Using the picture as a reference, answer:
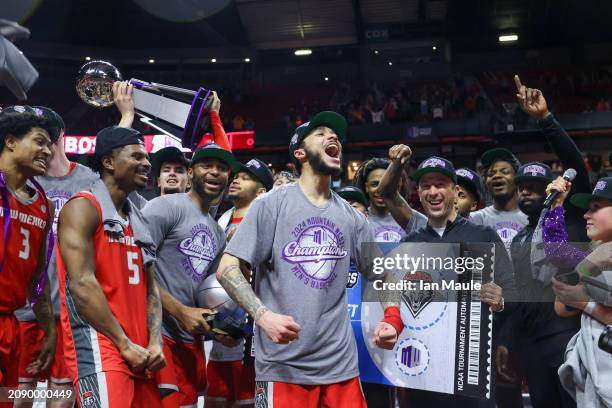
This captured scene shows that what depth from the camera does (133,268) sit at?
3086 millimetres

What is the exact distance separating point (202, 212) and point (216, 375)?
1.15 metres

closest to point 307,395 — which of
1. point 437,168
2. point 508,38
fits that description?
point 437,168

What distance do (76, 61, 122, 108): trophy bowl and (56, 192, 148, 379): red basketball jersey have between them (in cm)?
160

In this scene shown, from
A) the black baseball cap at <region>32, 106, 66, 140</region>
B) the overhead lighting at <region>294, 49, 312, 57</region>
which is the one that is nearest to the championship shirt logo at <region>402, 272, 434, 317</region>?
the black baseball cap at <region>32, 106, 66, 140</region>

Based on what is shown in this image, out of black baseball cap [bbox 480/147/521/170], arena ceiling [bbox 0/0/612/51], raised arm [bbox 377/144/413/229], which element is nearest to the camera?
raised arm [bbox 377/144/413/229]

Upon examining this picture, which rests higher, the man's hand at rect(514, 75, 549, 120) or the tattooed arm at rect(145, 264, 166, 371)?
the man's hand at rect(514, 75, 549, 120)

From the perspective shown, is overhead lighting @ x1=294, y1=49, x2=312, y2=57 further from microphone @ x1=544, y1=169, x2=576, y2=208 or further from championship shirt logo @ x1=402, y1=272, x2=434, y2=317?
championship shirt logo @ x1=402, y1=272, x2=434, y2=317

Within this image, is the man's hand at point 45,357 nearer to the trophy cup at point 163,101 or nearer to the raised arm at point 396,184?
the trophy cup at point 163,101

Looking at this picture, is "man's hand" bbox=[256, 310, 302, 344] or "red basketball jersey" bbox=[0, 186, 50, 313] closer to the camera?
"man's hand" bbox=[256, 310, 302, 344]

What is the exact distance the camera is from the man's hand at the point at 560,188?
360cm

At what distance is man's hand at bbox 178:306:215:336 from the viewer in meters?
3.53

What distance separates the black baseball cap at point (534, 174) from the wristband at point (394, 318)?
171cm

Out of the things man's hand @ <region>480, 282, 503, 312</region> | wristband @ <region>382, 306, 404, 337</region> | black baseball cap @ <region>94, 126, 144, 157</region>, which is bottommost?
wristband @ <region>382, 306, 404, 337</region>

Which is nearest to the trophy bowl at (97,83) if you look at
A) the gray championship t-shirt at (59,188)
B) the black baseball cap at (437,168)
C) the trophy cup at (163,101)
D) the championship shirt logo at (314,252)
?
the trophy cup at (163,101)
